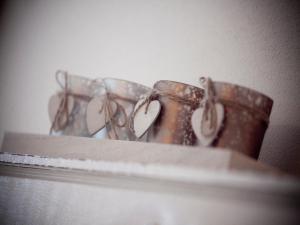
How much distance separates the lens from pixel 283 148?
98 cm

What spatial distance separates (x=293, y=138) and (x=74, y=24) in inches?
42.5

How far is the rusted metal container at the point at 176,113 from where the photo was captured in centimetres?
75

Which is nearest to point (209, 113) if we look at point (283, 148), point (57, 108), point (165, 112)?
point (165, 112)

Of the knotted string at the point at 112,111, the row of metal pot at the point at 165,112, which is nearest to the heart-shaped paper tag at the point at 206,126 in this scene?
the row of metal pot at the point at 165,112

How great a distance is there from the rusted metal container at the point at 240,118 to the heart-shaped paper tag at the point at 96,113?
1.10 ft

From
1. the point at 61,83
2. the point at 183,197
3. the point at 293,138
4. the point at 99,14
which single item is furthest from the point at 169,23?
the point at 183,197

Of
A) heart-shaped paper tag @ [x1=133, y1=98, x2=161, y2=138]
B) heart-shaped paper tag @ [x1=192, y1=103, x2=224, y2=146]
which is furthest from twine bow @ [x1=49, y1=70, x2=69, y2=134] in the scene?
heart-shaped paper tag @ [x1=192, y1=103, x2=224, y2=146]

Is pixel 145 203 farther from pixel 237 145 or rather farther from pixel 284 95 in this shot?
pixel 284 95

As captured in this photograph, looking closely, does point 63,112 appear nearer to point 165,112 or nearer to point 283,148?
point 165,112

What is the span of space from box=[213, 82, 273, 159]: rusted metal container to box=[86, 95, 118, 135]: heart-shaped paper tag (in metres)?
0.33

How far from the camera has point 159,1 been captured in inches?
51.5

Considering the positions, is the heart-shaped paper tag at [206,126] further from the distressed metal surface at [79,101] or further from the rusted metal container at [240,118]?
the distressed metal surface at [79,101]

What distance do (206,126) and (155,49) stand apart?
2.13 ft

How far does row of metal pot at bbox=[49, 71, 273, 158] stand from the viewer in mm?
680
